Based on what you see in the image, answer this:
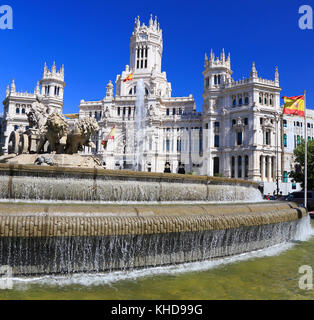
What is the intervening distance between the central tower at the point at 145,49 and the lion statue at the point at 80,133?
74341 millimetres

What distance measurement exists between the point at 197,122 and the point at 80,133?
57757 millimetres

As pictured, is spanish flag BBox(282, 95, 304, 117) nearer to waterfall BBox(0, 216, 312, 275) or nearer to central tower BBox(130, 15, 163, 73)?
waterfall BBox(0, 216, 312, 275)

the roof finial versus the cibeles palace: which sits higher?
the roof finial

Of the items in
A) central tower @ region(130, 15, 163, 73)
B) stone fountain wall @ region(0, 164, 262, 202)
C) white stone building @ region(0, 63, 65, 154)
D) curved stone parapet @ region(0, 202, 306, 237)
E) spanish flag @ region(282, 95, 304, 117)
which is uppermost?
central tower @ region(130, 15, 163, 73)

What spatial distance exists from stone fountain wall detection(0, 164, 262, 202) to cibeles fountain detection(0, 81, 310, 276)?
0.03 metres

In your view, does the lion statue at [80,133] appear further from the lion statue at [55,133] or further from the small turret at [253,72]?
the small turret at [253,72]

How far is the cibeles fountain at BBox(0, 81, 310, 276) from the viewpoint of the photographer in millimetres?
6079

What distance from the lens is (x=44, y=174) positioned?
9.43 metres

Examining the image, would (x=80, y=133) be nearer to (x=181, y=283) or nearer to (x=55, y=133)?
(x=55, y=133)

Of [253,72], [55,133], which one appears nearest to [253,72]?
[253,72]

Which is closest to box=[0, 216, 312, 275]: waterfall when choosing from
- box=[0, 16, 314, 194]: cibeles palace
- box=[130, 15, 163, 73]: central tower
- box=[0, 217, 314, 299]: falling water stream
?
box=[0, 217, 314, 299]: falling water stream

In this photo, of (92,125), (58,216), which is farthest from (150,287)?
(92,125)

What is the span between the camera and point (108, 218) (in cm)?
636

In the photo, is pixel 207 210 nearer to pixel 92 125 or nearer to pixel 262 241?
pixel 262 241
